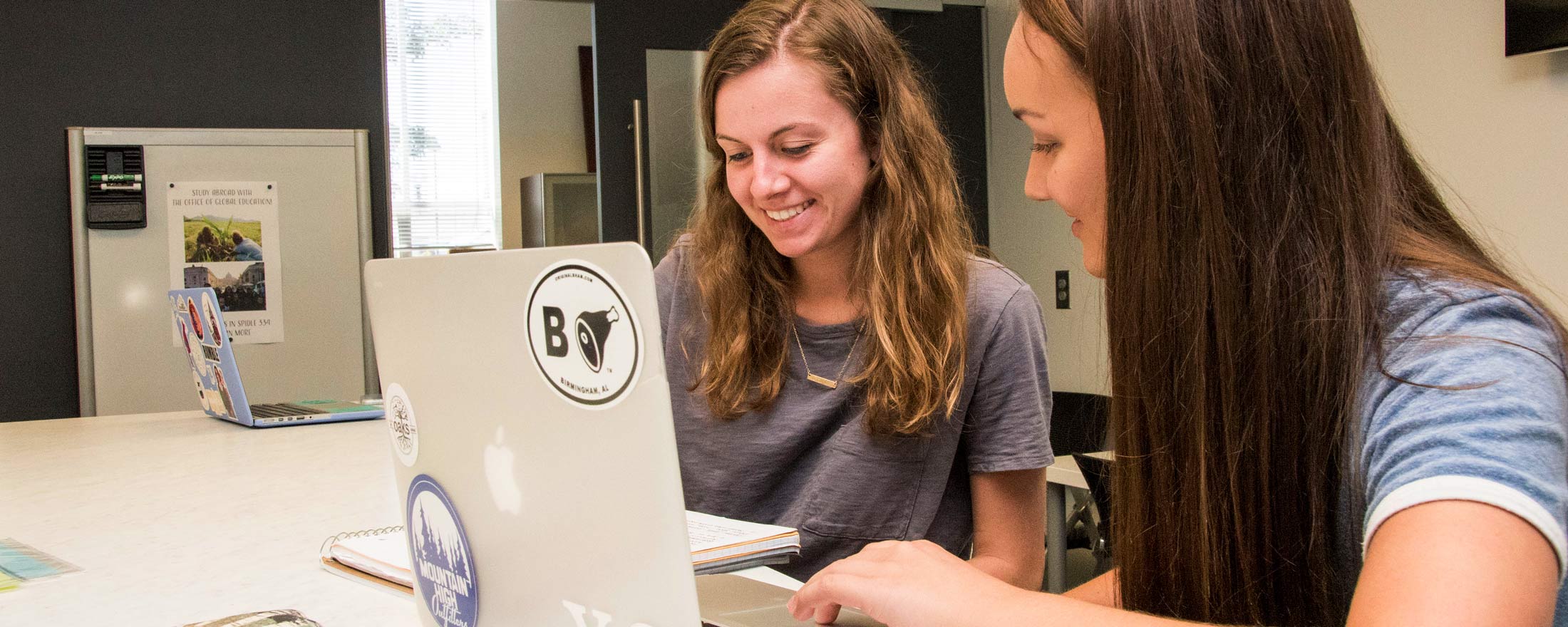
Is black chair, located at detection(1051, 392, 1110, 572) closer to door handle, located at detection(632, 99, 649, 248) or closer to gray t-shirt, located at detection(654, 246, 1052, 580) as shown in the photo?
gray t-shirt, located at detection(654, 246, 1052, 580)

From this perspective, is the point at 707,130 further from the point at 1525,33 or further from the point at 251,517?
the point at 1525,33

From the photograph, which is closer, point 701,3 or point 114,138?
point 114,138

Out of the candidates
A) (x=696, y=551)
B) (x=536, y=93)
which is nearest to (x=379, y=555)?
(x=696, y=551)

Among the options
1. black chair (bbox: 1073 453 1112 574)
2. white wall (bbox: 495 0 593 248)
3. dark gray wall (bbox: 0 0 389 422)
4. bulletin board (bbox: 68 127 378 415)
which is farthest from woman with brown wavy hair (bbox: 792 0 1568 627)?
white wall (bbox: 495 0 593 248)

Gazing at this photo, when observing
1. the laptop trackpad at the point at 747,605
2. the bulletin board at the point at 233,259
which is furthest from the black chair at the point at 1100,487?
the bulletin board at the point at 233,259

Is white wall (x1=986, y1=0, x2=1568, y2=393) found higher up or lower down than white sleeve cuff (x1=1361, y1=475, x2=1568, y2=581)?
higher up

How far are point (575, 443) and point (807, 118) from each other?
76cm

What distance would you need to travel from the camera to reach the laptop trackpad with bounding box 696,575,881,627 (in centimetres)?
74

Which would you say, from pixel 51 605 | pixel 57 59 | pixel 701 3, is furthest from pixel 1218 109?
pixel 57 59

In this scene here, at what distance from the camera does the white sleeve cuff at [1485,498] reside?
1.62 feet

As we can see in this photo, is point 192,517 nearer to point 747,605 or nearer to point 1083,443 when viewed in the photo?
point 747,605

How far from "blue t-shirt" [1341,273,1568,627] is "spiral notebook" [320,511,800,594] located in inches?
19.8

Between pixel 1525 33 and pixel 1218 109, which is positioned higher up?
pixel 1525 33

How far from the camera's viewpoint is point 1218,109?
2.13ft
